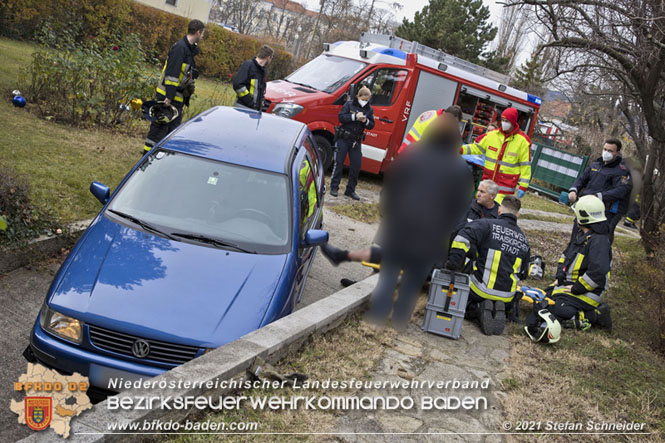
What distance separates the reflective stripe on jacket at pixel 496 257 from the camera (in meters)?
5.90

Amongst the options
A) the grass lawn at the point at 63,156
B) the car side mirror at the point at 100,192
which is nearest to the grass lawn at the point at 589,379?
the car side mirror at the point at 100,192

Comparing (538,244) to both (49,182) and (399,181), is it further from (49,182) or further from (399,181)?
(49,182)

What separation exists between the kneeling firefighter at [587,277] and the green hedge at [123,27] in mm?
8199

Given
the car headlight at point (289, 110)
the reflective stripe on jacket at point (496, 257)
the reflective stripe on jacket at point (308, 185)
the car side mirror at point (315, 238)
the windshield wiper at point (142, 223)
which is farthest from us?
the car headlight at point (289, 110)

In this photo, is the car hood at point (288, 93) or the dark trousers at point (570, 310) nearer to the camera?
the dark trousers at point (570, 310)

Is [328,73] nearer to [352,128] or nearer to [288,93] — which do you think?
[288,93]

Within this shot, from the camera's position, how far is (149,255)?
13.8 ft

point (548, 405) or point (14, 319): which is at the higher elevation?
point (548, 405)

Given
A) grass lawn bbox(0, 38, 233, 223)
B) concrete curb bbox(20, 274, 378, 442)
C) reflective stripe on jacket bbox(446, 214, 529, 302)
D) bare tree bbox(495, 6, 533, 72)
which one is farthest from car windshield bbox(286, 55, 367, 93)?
bare tree bbox(495, 6, 533, 72)

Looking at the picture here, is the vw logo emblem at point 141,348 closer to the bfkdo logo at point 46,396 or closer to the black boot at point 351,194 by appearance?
the bfkdo logo at point 46,396

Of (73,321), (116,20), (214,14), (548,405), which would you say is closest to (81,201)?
(73,321)

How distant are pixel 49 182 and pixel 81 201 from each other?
0.49m

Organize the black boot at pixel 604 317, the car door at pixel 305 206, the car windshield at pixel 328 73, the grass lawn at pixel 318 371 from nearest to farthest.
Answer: the grass lawn at pixel 318 371, the car door at pixel 305 206, the black boot at pixel 604 317, the car windshield at pixel 328 73

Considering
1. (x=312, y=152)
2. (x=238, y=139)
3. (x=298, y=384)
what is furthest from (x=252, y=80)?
(x=298, y=384)
